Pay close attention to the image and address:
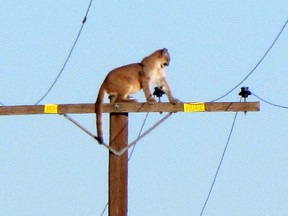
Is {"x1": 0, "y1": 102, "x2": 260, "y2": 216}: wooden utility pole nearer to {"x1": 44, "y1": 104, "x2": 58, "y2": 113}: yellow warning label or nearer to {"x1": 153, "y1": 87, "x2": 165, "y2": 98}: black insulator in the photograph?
{"x1": 153, "y1": 87, "x2": 165, "y2": 98}: black insulator

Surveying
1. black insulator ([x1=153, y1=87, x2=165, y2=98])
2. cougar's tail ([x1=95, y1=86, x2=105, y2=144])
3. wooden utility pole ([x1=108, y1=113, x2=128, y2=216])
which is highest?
black insulator ([x1=153, y1=87, x2=165, y2=98])

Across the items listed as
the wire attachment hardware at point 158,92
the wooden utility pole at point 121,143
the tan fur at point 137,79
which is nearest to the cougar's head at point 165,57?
the tan fur at point 137,79

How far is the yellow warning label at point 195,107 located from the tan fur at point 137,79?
0.81 m

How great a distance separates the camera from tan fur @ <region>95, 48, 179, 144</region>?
1822 centimetres

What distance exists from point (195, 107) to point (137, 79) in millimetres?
2166

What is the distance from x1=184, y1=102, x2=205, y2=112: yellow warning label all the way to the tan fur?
2.65 ft

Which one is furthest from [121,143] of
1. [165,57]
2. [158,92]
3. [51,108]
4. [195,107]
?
[165,57]

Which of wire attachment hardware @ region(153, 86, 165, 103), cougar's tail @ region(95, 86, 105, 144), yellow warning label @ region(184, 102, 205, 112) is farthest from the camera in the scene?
wire attachment hardware @ region(153, 86, 165, 103)

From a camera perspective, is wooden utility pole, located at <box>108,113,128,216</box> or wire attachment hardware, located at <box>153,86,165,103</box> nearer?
wooden utility pole, located at <box>108,113,128,216</box>

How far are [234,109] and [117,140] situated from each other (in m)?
1.63

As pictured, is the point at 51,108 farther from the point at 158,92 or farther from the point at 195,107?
the point at 195,107

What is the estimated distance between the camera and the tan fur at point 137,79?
1822 cm

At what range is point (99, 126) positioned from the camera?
17.3m

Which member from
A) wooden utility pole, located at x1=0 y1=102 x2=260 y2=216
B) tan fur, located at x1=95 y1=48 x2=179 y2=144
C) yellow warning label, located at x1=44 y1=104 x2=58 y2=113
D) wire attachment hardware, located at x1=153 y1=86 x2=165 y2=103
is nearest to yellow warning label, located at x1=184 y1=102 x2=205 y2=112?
wooden utility pole, located at x1=0 y1=102 x2=260 y2=216
